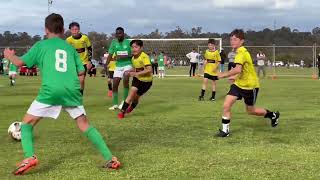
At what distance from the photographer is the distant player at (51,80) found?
6824 mm

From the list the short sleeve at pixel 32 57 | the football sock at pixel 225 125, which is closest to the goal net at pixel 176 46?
the football sock at pixel 225 125

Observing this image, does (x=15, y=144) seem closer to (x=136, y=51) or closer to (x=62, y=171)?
(x=62, y=171)

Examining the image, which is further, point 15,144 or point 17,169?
point 15,144

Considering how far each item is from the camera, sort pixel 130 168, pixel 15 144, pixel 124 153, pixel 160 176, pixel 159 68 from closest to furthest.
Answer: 1. pixel 160 176
2. pixel 130 168
3. pixel 124 153
4. pixel 15 144
5. pixel 159 68

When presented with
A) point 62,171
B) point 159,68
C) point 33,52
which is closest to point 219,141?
point 62,171

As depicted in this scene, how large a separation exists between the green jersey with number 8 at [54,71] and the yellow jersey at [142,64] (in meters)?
6.11

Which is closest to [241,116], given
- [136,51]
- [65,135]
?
[136,51]

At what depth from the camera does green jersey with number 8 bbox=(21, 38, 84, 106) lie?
22.4ft

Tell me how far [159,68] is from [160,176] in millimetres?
35718

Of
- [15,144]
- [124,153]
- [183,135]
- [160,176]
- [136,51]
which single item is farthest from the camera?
[136,51]

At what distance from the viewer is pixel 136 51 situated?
1312cm

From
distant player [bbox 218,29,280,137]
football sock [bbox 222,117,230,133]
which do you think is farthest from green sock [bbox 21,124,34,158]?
football sock [bbox 222,117,230,133]

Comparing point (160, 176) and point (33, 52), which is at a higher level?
point (33, 52)

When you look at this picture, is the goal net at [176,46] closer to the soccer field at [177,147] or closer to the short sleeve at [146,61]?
the soccer field at [177,147]
